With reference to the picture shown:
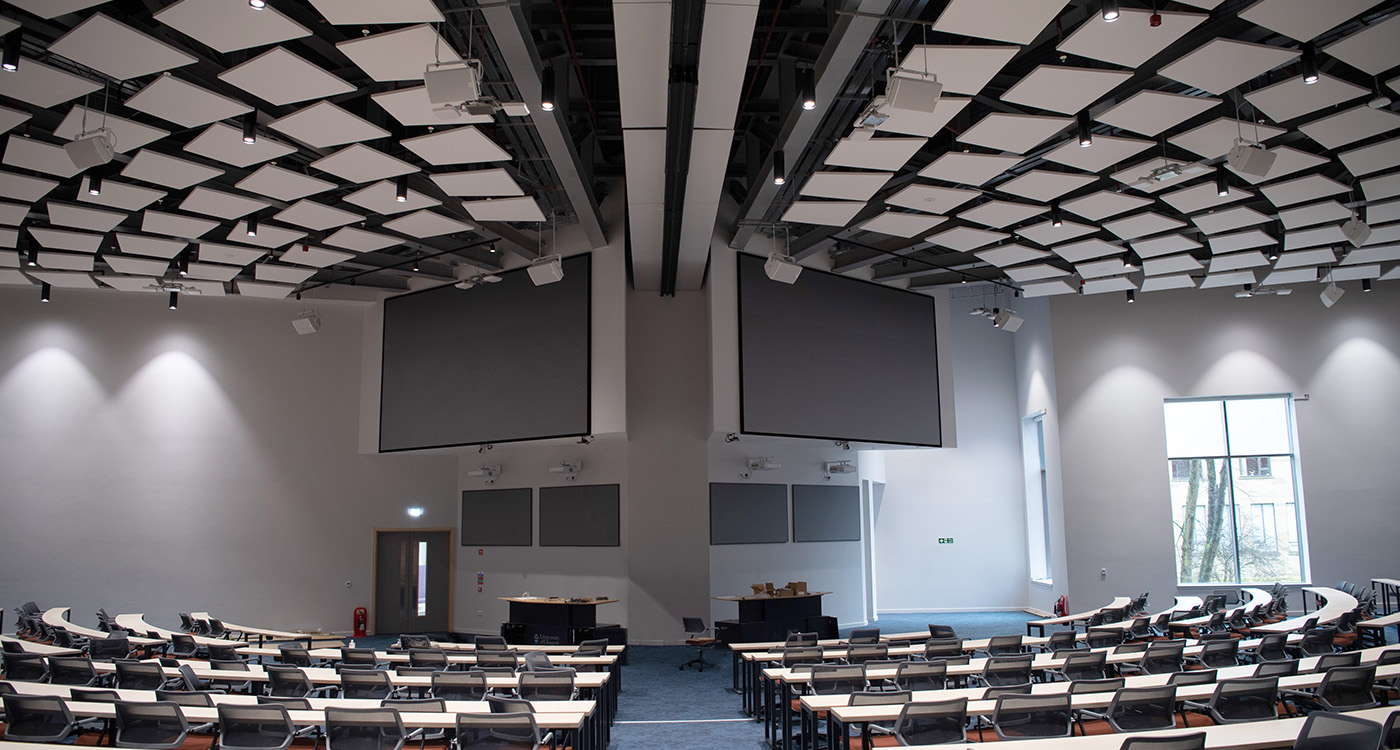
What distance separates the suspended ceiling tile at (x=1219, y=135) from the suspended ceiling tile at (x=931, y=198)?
87.2 inches

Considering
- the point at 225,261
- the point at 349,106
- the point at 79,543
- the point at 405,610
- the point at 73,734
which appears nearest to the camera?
the point at 73,734

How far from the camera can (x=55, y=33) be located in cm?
707

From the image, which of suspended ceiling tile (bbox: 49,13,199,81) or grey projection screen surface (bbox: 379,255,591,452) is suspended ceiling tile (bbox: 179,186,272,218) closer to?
suspended ceiling tile (bbox: 49,13,199,81)

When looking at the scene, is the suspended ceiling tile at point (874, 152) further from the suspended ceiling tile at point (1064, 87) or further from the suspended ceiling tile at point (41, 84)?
the suspended ceiling tile at point (41, 84)

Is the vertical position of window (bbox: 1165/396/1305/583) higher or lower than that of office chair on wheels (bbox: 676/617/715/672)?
higher

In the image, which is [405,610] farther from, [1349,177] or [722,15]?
[1349,177]

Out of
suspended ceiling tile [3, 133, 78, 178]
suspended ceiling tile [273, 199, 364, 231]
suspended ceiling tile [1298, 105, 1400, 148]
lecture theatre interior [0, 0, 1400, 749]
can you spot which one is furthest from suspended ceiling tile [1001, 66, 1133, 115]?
suspended ceiling tile [3, 133, 78, 178]

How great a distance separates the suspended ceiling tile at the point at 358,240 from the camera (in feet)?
37.4

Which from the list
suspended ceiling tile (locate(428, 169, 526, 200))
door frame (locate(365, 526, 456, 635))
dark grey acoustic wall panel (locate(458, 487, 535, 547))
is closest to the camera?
suspended ceiling tile (locate(428, 169, 526, 200))

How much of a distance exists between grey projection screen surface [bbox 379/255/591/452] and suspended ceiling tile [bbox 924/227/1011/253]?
5.46 m

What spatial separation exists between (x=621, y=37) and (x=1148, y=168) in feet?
20.7

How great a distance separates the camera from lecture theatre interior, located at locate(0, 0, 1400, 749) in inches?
340

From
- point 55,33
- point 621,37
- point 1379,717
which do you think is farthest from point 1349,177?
point 55,33

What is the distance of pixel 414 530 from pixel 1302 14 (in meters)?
15.2
